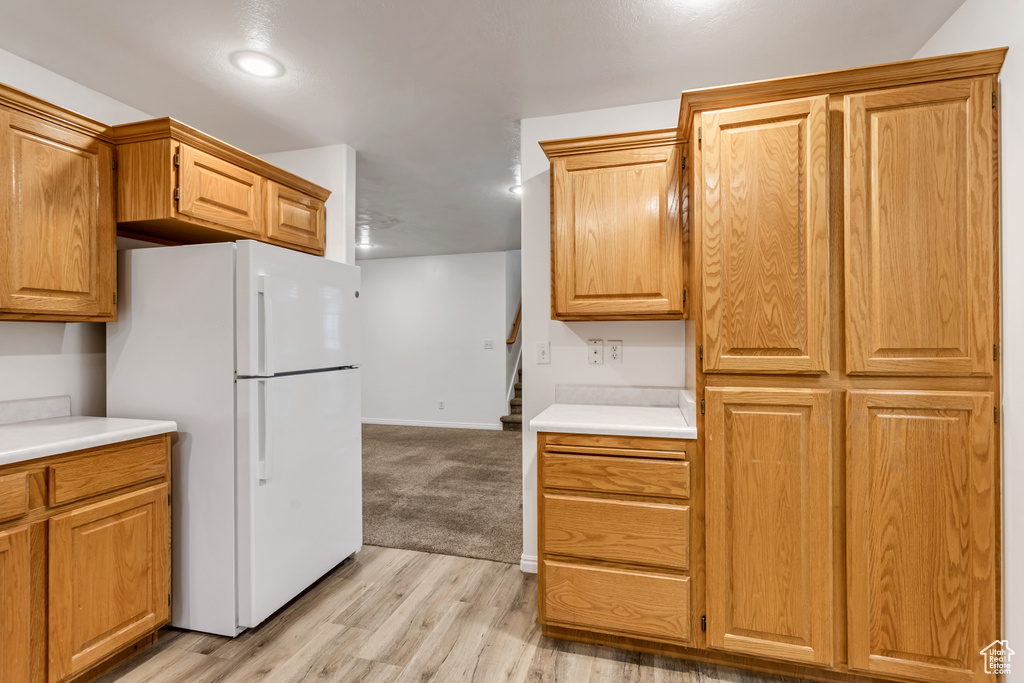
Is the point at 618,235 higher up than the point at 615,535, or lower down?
higher up

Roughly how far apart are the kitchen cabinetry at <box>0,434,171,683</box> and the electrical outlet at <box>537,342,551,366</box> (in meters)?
1.71

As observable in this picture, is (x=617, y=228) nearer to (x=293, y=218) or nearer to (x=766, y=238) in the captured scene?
(x=766, y=238)

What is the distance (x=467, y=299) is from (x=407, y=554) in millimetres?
4227

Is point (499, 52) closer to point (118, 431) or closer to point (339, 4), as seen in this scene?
point (339, 4)

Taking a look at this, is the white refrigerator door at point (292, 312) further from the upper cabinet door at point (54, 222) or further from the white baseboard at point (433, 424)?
the white baseboard at point (433, 424)

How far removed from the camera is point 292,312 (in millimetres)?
2232

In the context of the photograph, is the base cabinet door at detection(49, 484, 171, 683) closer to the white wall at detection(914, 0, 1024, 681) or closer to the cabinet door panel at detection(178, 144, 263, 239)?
the cabinet door panel at detection(178, 144, 263, 239)

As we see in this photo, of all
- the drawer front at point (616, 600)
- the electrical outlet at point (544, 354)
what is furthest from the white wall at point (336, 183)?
the drawer front at point (616, 600)

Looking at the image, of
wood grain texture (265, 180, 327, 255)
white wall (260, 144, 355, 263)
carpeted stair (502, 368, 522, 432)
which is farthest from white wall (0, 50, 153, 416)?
carpeted stair (502, 368, 522, 432)

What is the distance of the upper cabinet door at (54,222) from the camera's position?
176 cm

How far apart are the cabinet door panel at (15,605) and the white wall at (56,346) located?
2.54 feet

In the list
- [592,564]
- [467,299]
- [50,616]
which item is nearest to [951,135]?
[592,564]

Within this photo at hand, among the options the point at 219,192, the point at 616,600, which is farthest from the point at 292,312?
the point at 616,600

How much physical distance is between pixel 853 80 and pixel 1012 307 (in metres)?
0.88
